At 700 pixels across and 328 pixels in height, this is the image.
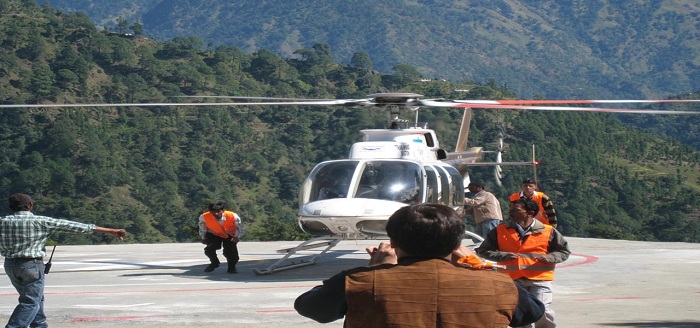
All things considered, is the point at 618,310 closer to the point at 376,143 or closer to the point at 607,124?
the point at 376,143

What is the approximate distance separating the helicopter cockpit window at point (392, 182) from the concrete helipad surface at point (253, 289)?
1453 millimetres

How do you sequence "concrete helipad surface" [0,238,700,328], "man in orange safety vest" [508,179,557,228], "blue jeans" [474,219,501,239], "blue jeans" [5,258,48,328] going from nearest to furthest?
"blue jeans" [5,258,48,328] < "concrete helipad surface" [0,238,700,328] < "man in orange safety vest" [508,179,557,228] < "blue jeans" [474,219,501,239]

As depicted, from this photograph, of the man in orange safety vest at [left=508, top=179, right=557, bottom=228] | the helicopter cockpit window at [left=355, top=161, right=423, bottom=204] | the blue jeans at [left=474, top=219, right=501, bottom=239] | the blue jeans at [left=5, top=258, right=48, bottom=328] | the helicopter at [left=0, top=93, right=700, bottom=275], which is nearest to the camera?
the blue jeans at [left=5, top=258, right=48, bottom=328]

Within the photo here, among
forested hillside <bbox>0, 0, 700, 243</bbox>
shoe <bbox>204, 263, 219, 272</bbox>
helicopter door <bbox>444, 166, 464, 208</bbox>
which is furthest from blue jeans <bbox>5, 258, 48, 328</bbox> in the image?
forested hillside <bbox>0, 0, 700, 243</bbox>

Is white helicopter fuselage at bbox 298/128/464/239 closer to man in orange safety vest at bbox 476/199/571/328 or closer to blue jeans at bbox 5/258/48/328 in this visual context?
man in orange safety vest at bbox 476/199/571/328

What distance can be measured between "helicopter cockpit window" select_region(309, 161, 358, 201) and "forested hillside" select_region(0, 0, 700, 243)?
34703 millimetres

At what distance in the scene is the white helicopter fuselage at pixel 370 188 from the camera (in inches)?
564

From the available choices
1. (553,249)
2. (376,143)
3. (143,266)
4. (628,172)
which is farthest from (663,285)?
(628,172)

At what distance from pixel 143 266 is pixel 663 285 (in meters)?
8.05

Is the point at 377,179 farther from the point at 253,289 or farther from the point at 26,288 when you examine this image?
the point at 26,288

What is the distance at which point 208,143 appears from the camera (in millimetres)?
78625

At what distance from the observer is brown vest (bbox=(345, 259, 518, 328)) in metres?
4.14

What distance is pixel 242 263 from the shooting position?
1808 centimetres

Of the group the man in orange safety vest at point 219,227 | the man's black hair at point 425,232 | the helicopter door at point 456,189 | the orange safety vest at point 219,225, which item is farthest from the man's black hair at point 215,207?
the man's black hair at point 425,232
